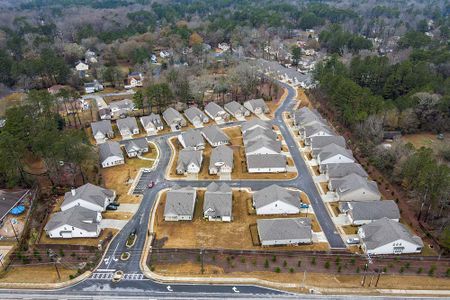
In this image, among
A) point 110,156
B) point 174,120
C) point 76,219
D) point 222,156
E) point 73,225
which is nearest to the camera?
point 73,225

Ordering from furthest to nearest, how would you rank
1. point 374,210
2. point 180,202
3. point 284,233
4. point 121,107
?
point 121,107 < point 180,202 < point 374,210 < point 284,233

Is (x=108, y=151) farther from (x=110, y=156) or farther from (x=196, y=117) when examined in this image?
(x=196, y=117)

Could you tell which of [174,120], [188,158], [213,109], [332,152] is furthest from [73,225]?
[213,109]

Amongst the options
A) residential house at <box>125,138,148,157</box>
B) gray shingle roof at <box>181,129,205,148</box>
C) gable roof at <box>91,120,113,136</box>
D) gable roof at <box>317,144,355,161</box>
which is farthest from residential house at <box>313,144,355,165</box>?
gable roof at <box>91,120,113,136</box>

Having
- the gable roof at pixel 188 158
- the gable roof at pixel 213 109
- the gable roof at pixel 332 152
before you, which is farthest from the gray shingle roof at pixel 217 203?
the gable roof at pixel 213 109

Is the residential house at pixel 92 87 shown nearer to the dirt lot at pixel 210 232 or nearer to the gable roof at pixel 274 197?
the dirt lot at pixel 210 232

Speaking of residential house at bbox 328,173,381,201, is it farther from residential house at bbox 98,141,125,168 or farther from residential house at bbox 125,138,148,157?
residential house at bbox 98,141,125,168

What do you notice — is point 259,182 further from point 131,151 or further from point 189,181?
point 131,151
